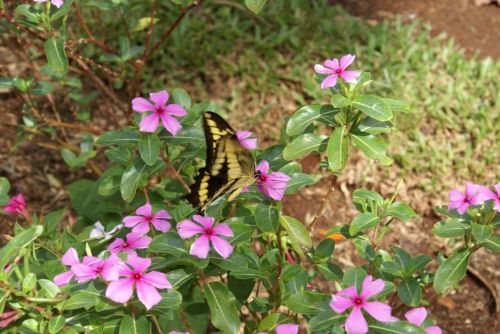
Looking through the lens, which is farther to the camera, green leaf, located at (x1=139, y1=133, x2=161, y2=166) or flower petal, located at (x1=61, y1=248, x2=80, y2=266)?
green leaf, located at (x1=139, y1=133, x2=161, y2=166)

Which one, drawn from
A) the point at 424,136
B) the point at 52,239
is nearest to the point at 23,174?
the point at 52,239

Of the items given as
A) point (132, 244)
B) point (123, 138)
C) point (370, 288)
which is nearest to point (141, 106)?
point (123, 138)

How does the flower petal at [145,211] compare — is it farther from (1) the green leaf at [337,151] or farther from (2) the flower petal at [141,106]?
(1) the green leaf at [337,151]

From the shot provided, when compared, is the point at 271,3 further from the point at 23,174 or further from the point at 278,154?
the point at 278,154

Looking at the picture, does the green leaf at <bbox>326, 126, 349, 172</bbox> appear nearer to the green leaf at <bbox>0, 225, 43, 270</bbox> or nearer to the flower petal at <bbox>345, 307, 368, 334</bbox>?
the flower petal at <bbox>345, 307, 368, 334</bbox>

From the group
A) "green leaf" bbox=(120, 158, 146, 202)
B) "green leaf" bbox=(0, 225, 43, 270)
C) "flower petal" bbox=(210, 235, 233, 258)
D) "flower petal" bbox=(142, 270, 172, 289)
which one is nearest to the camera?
"green leaf" bbox=(0, 225, 43, 270)

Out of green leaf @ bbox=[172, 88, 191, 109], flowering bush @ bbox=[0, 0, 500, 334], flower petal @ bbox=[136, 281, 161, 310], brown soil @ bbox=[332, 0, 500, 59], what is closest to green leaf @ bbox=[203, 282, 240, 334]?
A: flowering bush @ bbox=[0, 0, 500, 334]

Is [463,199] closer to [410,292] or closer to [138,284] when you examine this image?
[410,292]
